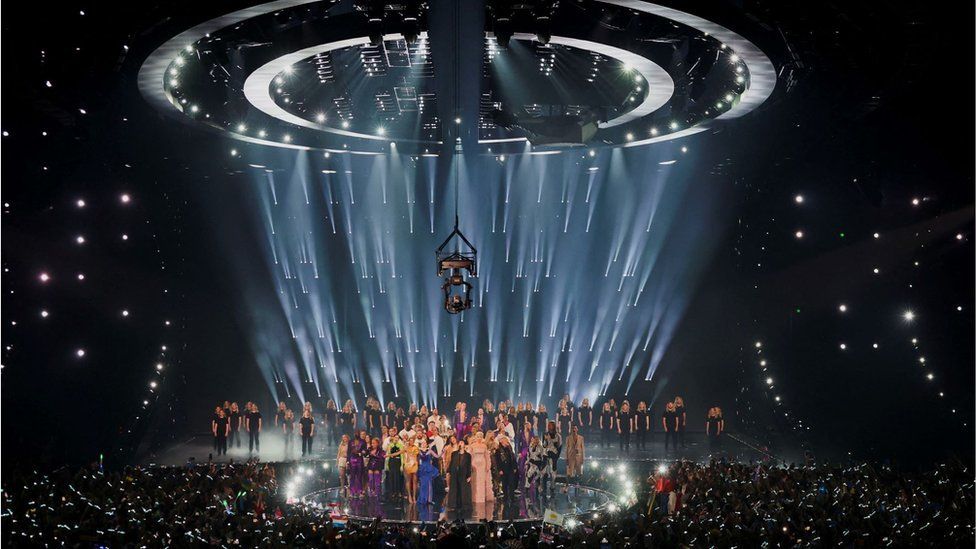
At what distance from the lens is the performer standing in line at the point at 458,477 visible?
14727 mm

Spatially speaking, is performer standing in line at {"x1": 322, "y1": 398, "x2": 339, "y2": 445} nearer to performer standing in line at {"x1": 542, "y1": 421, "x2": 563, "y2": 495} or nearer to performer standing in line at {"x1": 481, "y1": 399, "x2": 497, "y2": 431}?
performer standing in line at {"x1": 481, "y1": 399, "x2": 497, "y2": 431}

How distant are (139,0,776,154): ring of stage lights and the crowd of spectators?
22.0ft

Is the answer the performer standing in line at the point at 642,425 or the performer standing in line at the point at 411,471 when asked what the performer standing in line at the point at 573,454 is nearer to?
the performer standing in line at the point at 411,471

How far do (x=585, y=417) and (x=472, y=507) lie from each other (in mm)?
8134

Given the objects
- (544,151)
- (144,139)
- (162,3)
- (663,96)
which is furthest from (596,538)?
(544,151)

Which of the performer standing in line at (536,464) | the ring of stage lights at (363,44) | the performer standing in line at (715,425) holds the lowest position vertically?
the performer standing in line at (536,464)

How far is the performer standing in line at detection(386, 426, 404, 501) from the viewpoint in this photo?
51.4ft

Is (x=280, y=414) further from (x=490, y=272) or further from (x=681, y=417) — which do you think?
(x=681, y=417)

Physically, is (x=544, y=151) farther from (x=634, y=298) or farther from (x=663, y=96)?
(x=663, y=96)

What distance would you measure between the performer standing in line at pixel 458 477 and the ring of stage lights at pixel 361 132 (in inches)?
285

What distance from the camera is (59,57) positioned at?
1268 cm

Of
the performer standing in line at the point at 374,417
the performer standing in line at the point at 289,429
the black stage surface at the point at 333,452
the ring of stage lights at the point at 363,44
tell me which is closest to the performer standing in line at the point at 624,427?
the black stage surface at the point at 333,452

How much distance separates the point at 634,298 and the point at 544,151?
504cm

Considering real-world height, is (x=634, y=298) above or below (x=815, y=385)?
above
